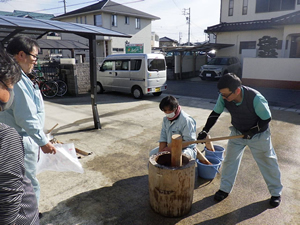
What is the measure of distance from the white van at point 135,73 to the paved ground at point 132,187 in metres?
3.98

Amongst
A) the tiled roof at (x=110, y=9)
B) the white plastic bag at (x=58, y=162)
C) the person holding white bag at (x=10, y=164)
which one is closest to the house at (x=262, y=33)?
the tiled roof at (x=110, y=9)

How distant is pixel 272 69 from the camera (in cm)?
1227

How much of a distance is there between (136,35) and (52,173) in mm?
25424

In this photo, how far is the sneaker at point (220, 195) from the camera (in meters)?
3.15

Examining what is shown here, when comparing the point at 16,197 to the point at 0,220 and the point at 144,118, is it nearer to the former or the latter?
the point at 0,220

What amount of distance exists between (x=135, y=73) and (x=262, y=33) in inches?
469

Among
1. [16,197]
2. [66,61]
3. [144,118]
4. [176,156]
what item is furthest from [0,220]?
[66,61]

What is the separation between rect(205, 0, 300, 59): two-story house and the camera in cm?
1691

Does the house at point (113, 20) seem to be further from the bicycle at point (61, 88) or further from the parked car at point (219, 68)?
the bicycle at point (61, 88)

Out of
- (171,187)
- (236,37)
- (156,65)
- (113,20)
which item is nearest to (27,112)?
(171,187)

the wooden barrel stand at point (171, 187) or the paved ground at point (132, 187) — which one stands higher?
the wooden barrel stand at point (171, 187)

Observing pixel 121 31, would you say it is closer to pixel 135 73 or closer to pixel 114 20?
pixel 114 20

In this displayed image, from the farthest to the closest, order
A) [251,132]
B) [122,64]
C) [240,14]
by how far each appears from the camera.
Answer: [240,14], [122,64], [251,132]

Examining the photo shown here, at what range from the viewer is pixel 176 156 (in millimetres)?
2713
